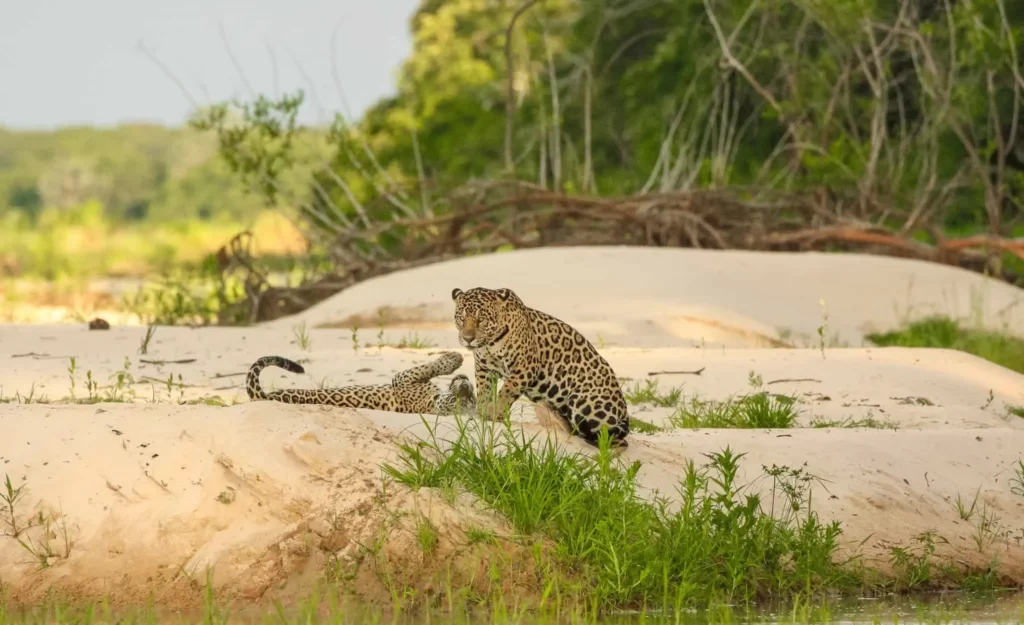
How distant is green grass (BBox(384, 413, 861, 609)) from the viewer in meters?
5.95

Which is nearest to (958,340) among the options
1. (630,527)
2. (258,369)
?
(258,369)

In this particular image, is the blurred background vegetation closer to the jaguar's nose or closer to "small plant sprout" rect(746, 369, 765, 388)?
"small plant sprout" rect(746, 369, 765, 388)

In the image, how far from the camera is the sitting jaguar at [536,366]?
21.5ft

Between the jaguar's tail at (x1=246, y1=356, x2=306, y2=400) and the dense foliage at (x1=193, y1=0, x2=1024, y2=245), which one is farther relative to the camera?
the dense foliage at (x1=193, y1=0, x2=1024, y2=245)

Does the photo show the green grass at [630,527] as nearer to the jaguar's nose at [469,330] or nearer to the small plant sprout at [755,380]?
the jaguar's nose at [469,330]

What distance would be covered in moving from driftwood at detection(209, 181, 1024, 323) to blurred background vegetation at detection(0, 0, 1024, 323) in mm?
132

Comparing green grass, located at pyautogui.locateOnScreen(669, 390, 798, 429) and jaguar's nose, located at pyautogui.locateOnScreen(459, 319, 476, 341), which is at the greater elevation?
jaguar's nose, located at pyautogui.locateOnScreen(459, 319, 476, 341)

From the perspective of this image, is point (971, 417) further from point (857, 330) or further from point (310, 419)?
point (857, 330)

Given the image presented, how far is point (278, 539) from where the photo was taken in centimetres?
595

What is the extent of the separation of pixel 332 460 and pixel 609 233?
10.1 meters

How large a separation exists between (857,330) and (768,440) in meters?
6.40

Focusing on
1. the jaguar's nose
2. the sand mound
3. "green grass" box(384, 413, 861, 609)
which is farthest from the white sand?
the sand mound

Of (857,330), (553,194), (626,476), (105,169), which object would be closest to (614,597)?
(626,476)

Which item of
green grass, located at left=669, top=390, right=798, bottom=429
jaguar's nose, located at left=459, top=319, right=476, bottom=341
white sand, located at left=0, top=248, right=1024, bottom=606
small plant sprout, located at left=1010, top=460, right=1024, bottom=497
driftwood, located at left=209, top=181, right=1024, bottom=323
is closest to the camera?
white sand, located at left=0, top=248, right=1024, bottom=606
